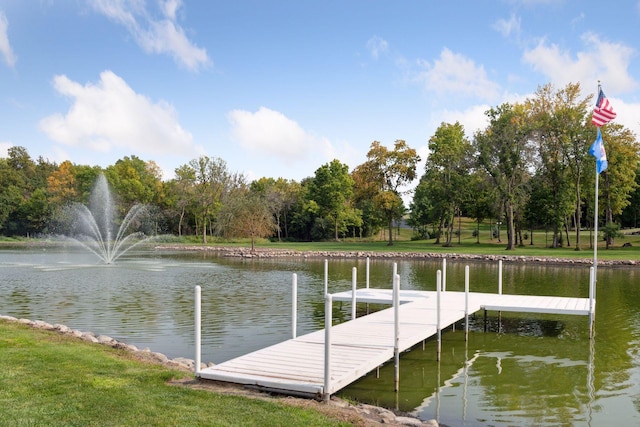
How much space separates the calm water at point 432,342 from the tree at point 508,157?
19.1 meters

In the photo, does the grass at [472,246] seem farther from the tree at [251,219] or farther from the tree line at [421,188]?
the tree at [251,219]

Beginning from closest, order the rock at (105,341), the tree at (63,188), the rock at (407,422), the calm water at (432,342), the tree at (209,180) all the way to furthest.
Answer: the rock at (407,422)
the calm water at (432,342)
the rock at (105,341)
the tree at (209,180)
the tree at (63,188)

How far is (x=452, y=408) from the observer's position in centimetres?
893

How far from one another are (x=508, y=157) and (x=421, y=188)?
2170 centimetres

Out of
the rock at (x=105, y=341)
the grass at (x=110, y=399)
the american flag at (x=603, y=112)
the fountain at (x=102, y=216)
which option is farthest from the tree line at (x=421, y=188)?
the grass at (x=110, y=399)

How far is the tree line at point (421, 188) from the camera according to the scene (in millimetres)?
49656

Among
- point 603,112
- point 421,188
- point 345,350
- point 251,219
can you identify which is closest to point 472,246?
point 421,188

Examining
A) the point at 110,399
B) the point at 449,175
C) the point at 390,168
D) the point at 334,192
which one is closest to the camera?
the point at 110,399

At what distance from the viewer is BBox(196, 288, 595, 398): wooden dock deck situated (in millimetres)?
8156

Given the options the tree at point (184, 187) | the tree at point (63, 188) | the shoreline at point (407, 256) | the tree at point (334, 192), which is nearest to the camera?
the shoreline at point (407, 256)

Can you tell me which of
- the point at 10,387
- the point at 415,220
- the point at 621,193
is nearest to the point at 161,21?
the point at 10,387

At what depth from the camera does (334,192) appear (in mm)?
73812

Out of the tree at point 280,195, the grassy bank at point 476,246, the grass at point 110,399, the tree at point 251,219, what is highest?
the tree at point 280,195

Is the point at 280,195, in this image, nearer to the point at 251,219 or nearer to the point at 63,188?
the point at 251,219
